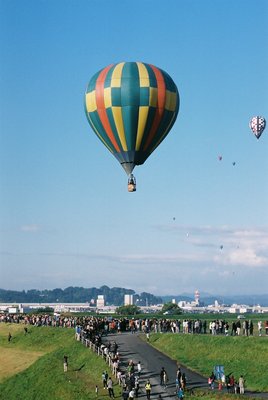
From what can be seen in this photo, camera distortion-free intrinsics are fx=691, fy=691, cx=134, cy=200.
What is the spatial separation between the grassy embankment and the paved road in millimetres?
2388

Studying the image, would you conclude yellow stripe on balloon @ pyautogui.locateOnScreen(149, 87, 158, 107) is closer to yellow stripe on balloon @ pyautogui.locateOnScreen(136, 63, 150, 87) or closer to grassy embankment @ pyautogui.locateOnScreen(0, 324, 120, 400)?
yellow stripe on balloon @ pyautogui.locateOnScreen(136, 63, 150, 87)

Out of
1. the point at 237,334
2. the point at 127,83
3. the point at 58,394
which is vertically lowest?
the point at 58,394

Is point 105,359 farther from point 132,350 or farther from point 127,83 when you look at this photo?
point 127,83

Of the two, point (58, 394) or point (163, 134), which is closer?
point (58, 394)

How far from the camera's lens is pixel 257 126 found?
85.4m

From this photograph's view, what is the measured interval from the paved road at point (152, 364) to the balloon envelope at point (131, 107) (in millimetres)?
15030

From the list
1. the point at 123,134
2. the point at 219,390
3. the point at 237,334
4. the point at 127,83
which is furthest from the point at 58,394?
the point at 127,83

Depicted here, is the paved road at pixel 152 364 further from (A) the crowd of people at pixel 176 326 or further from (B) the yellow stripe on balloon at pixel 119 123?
(B) the yellow stripe on balloon at pixel 119 123

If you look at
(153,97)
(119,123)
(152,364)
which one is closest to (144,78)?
(153,97)

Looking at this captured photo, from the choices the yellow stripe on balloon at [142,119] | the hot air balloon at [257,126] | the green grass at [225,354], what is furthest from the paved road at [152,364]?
the hot air balloon at [257,126]

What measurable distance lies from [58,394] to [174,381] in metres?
9.29

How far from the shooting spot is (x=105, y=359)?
5184cm

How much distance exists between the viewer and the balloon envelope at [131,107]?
6022cm

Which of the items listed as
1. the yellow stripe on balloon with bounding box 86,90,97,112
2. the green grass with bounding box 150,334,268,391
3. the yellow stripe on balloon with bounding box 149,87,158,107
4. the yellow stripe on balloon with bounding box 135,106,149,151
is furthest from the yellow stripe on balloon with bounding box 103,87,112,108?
the green grass with bounding box 150,334,268,391
